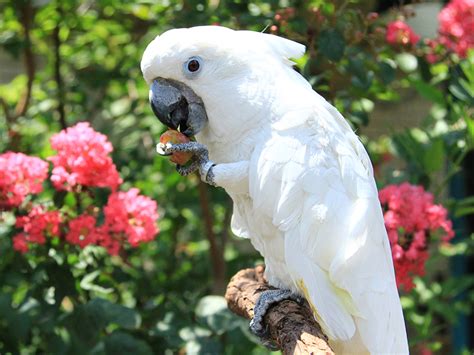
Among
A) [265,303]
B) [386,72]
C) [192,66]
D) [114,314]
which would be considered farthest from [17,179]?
[386,72]

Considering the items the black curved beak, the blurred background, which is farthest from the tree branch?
the black curved beak

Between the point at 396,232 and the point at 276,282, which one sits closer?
the point at 276,282

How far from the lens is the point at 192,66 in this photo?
168cm

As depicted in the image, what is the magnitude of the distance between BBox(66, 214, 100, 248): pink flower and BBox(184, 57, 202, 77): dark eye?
2.04ft

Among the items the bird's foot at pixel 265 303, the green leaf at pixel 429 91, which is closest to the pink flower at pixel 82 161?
the bird's foot at pixel 265 303

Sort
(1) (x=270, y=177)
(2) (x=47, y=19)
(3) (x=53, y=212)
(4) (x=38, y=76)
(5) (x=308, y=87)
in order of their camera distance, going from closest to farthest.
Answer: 1. (1) (x=270, y=177)
2. (5) (x=308, y=87)
3. (3) (x=53, y=212)
4. (2) (x=47, y=19)
5. (4) (x=38, y=76)

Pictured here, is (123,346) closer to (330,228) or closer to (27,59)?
(330,228)

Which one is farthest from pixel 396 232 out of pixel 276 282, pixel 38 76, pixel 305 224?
pixel 38 76

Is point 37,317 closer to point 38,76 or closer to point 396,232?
point 396,232

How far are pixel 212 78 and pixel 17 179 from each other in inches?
29.3

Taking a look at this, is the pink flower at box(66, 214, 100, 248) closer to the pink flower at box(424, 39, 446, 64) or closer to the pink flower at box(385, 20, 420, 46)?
the pink flower at box(385, 20, 420, 46)

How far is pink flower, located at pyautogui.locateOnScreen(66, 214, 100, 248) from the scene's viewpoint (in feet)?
6.86

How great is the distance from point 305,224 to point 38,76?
205cm

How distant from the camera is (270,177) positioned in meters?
1.61
